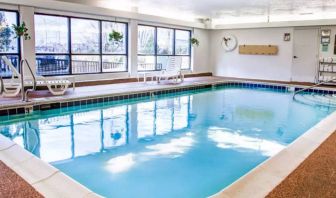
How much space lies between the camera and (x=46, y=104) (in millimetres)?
6680

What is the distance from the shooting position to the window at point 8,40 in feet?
25.8

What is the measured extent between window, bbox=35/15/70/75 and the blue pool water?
2.52 meters

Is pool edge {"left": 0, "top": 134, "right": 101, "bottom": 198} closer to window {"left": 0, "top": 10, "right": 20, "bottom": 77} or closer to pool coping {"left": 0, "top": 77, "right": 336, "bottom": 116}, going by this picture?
pool coping {"left": 0, "top": 77, "right": 336, "bottom": 116}

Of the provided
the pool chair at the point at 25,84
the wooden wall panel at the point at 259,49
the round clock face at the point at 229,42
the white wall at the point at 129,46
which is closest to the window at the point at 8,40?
the white wall at the point at 129,46

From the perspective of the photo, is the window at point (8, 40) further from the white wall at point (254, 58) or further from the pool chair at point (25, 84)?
the white wall at point (254, 58)

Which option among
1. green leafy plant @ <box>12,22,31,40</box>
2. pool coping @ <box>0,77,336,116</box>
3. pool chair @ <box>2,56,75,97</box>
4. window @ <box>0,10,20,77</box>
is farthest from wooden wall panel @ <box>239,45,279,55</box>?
window @ <box>0,10,20,77</box>

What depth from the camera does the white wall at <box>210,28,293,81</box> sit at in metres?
12.3

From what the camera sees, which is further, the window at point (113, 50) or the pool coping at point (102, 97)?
the window at point (113, 50)

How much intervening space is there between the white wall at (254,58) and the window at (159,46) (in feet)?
4.70

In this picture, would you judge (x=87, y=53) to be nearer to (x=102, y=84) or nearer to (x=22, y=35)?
(x=102, y=84)

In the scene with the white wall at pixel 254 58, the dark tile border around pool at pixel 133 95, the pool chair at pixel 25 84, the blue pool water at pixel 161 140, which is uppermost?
the white wall at pixel 254 58

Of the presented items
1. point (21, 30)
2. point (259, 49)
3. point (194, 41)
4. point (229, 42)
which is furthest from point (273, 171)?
point (229, 42)

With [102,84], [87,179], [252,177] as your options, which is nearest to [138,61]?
[102,84]

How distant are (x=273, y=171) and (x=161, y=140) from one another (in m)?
2.18
